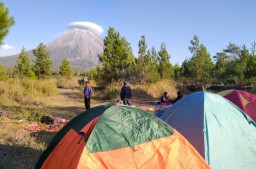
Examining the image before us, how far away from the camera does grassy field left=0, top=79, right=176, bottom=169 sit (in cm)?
550

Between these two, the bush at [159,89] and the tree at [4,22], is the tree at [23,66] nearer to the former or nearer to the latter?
the bush at [159,89]

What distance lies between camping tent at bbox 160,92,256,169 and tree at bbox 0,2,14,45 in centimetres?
670

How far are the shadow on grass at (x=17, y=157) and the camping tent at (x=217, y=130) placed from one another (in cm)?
304

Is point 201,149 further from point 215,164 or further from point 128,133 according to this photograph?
point 128,133

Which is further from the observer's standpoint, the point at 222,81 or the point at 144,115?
the point at 222,81

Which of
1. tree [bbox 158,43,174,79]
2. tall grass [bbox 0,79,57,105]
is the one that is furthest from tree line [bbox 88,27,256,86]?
tall grass [bbox 0,79,57,105]

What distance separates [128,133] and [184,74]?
2627 centimetres

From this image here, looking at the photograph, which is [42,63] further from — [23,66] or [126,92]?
[126,92]

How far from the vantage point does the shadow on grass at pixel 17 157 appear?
4982mm

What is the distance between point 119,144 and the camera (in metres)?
3.34

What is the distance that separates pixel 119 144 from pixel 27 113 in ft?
23.1

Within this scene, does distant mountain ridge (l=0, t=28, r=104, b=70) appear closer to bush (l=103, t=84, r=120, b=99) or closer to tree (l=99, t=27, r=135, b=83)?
tree (l=99, t=27, r=135, b=83)

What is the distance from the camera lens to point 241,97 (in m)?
6.78

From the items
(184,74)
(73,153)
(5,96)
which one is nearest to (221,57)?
(184,74)
